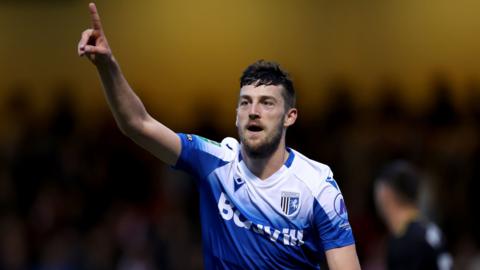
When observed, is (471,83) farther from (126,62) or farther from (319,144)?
(126,62)

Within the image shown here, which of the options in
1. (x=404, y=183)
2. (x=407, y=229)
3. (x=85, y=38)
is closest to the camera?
(x=85, y=38)

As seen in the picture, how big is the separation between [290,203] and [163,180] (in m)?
6.00

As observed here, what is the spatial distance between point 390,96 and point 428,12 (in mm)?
1246

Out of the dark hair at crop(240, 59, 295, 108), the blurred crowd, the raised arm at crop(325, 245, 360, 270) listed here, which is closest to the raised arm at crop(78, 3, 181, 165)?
the dark hair at crop(240, 59, 295, 108)

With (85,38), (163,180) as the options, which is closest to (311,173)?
(85,38)

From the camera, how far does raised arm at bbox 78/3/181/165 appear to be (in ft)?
15.8

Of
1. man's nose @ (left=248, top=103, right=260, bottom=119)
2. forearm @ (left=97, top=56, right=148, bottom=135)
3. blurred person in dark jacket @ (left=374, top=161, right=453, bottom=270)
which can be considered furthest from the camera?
blurred person in dark jacket @ (left=374, top=161, right=453, bottom=270)

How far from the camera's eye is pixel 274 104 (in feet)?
17.5

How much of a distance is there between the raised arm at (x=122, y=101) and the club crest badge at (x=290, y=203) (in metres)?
0.60

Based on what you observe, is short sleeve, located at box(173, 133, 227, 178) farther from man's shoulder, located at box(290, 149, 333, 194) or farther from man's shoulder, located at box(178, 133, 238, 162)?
man's shoulder, located at box(290, 149, 333, 194)

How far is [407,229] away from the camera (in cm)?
688

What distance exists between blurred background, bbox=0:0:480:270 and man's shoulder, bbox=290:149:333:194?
4416 mm

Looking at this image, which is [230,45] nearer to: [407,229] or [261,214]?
[407,229]

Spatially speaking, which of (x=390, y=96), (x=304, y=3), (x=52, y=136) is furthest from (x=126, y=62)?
(x=390, y=96)
